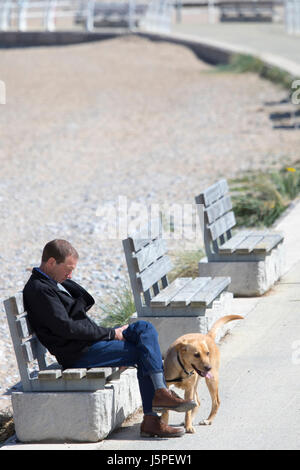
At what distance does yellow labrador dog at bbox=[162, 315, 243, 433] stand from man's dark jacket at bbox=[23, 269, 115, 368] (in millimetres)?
374

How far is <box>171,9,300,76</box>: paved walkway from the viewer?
937 inches

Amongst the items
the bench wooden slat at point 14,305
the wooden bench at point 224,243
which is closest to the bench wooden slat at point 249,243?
the wooden bench at point 224,243

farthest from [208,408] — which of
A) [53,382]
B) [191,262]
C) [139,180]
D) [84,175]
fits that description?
[84,175]

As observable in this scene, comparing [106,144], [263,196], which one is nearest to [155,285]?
[263,196]

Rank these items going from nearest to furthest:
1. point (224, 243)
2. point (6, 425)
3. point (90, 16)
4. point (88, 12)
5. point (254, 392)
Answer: point (254, 392) < point (6, 425) < point (224, 243) < point (90, 16) < point (88, 12)

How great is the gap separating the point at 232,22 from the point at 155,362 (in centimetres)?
3433

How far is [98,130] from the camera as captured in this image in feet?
59.4

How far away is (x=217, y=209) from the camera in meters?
6.83

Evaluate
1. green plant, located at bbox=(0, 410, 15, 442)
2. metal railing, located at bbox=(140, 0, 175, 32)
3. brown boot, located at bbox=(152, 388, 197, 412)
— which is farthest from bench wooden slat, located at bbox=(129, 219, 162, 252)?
metal railing, located at bbox=(140, 0, 175, 32)

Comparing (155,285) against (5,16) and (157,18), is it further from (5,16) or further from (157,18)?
(5,16)

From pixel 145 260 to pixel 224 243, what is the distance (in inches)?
60.9

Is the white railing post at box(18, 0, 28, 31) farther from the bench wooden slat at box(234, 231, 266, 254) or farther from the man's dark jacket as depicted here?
the man's dark jacket

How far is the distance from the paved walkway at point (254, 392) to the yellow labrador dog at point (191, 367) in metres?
0.12

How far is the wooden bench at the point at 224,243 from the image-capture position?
6629 mm
